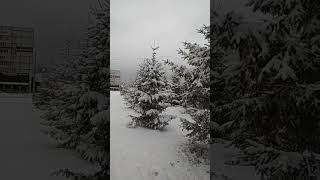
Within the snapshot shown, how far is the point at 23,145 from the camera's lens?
2693 mm

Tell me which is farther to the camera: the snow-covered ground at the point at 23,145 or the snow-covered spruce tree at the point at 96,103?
the snow-covered spruce tree at the point at 96,103

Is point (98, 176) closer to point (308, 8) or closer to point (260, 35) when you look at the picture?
point (260, 35)

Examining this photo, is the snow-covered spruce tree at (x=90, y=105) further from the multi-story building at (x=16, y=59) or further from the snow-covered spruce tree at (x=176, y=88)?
the snow-covered spruce tree at (x=176, y=88)

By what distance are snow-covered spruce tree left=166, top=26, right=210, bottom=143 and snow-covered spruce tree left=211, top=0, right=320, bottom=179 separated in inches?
5.1

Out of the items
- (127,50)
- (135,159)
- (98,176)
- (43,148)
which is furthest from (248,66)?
(43,148)

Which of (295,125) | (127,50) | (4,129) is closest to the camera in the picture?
(4,129)

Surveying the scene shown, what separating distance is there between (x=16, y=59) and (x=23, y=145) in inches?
25.8

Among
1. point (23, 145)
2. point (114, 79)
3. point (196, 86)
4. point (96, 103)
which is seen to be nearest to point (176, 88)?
point (196, 86)

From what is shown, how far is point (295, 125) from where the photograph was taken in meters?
3.07

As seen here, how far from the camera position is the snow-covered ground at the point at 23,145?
8.75 ft

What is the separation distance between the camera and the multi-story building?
2707 millimetres

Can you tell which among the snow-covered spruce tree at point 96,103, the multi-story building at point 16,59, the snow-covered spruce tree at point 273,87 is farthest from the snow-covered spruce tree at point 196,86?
the multi-story building at point 16,59

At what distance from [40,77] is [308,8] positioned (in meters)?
2.23

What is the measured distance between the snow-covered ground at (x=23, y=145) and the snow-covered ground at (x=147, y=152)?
1.58ft
